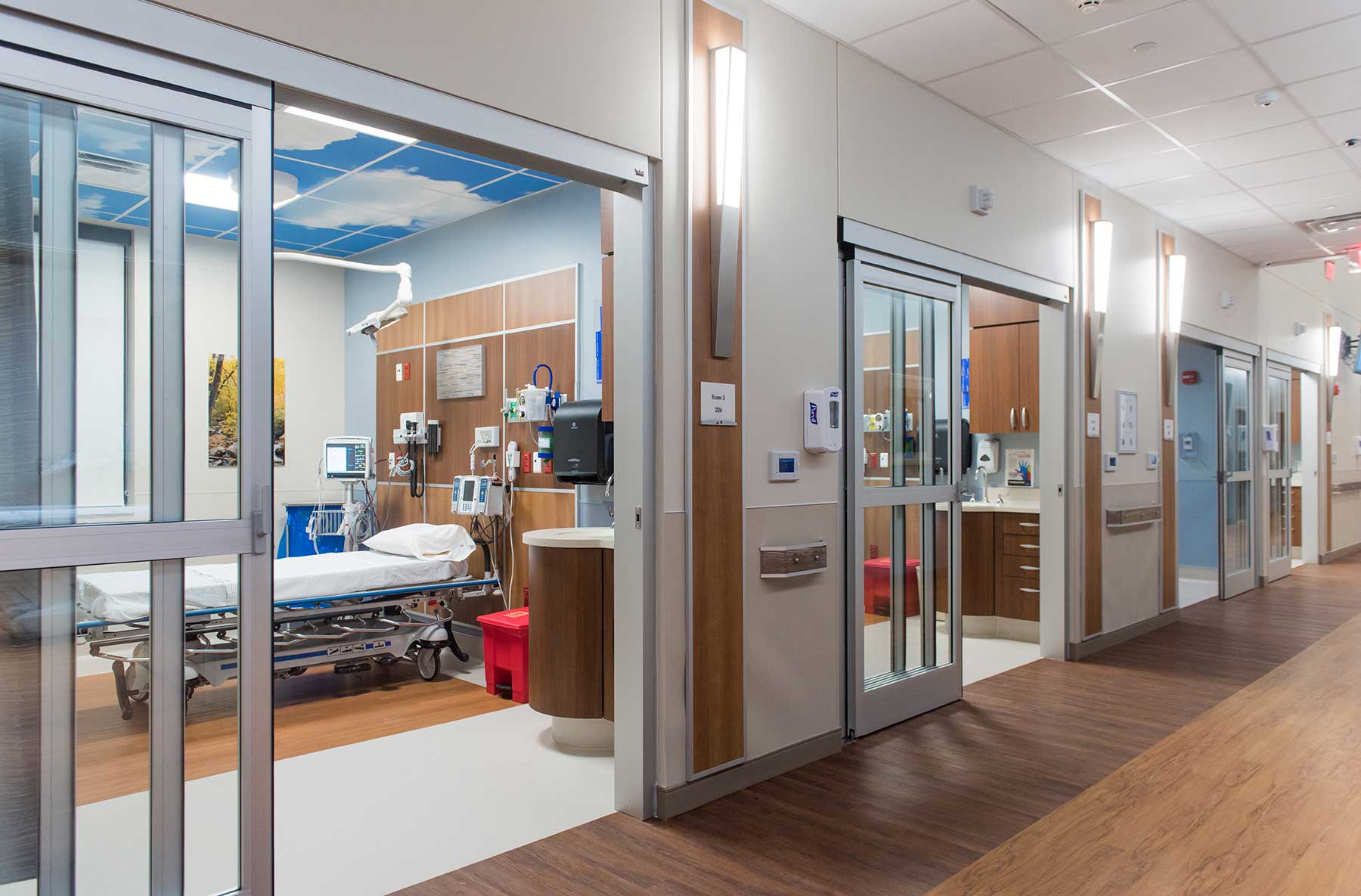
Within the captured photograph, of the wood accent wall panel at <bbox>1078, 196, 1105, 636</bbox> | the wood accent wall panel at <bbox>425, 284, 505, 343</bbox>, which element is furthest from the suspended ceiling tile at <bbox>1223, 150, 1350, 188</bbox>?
the wood accent wall panel at <bbox>425, 284, 505, 343</bbox>

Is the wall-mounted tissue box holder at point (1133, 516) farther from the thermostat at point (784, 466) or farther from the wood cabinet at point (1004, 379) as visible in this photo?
the thermostat at point (784, 466)

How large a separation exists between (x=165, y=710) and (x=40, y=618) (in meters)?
0.35

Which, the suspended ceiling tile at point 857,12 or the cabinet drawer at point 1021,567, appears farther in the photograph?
the cabinet drawer at point 1021,567

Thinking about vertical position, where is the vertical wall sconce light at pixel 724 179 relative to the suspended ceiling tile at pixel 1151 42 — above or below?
below

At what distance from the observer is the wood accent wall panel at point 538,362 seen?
18.6ft

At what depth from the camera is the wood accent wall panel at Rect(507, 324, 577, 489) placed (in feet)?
18.6

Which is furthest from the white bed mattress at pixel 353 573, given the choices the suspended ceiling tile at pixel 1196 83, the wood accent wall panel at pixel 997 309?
the suspended ceiling tile at pixel 1196 83

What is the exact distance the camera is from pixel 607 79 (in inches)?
117

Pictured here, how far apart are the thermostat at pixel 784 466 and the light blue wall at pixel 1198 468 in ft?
20.2

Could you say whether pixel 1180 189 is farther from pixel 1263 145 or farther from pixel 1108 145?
pixel 1108 145

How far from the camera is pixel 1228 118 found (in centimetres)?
487

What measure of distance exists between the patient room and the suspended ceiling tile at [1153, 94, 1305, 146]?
3.20 meters

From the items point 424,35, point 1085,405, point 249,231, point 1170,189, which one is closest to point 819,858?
point 249,231

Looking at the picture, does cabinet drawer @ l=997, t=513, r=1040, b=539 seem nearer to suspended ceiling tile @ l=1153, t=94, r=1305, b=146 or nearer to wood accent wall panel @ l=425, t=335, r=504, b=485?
suspended ceiling tile @ l=1153, t=94, r=1305, b=146
